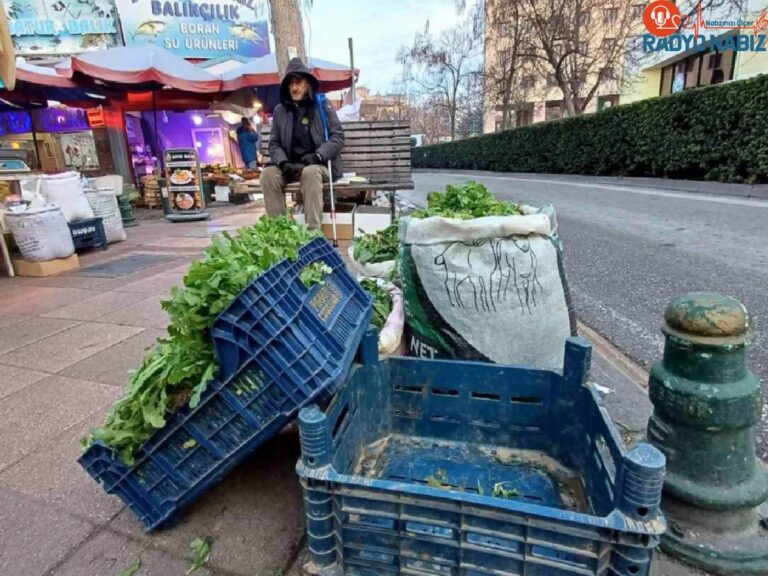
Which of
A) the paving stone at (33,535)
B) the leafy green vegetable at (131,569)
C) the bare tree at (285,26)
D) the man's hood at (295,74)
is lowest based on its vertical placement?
the paving stone at (33,535)

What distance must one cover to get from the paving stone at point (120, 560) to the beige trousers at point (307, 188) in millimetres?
3836

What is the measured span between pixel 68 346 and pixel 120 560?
218 centimetres

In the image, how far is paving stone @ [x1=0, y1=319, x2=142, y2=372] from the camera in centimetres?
291

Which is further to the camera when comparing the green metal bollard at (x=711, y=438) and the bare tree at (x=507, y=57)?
the bare tree at (x=507, y=57)

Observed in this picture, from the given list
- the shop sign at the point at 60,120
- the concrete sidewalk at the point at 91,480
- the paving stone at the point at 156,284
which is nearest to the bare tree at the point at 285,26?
the paving stone at the point at 156,284

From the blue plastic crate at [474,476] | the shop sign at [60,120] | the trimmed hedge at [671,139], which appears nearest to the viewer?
the blue plastic crate at [474,476]

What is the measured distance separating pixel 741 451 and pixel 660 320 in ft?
6.32

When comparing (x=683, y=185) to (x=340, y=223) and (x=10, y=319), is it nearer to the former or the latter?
(x=340, y=223)

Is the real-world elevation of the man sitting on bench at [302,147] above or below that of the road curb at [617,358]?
above

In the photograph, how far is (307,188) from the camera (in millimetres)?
5129

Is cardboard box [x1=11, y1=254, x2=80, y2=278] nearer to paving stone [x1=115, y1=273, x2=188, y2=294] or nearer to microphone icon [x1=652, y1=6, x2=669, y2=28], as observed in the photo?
paving stone [x1=115, y1=273, x2=188, y2=294]

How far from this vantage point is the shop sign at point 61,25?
61.2ft

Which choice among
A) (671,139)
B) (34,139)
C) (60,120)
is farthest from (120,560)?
(60,120)

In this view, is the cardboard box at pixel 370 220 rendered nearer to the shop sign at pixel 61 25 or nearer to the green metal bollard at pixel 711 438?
the green metal bollard at pixel 711 438
